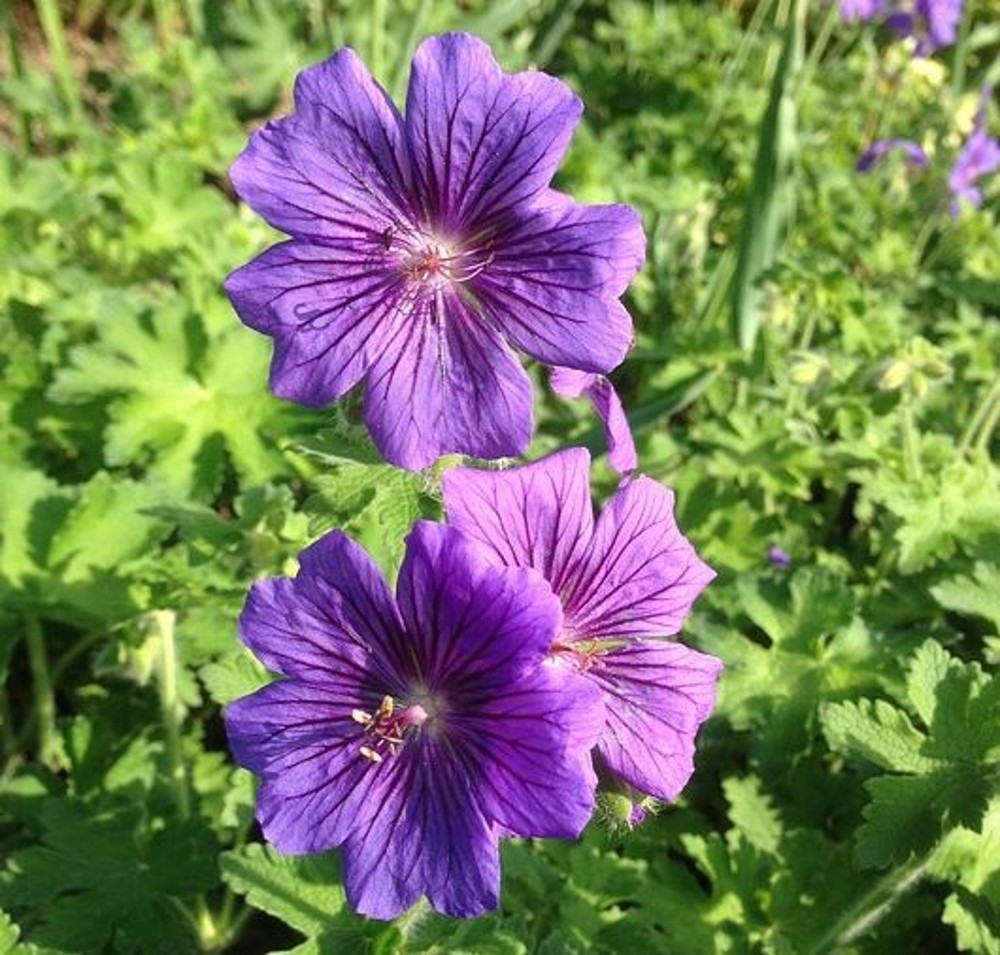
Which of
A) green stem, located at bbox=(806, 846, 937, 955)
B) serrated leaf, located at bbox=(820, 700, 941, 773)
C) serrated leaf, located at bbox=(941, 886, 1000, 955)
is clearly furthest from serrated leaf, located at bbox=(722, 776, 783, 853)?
serrated leaf, located at bbox=(820, 700, 941, 773)

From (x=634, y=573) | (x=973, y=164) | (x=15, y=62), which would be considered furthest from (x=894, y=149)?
(x=634, y=573)

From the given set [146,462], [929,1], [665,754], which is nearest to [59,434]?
[146,462]

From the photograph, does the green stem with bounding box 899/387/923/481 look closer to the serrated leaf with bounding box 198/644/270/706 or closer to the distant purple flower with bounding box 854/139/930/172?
the serrated leaf with bounding box 198/644/270/706

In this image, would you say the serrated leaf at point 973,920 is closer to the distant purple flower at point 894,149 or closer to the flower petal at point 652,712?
the flower petal at point 652,712

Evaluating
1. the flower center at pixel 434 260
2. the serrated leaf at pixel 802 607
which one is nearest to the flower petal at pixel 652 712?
the flower center at pixel 434 260

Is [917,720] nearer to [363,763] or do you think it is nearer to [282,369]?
[363,763]

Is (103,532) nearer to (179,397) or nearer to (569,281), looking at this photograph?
(179,397)
